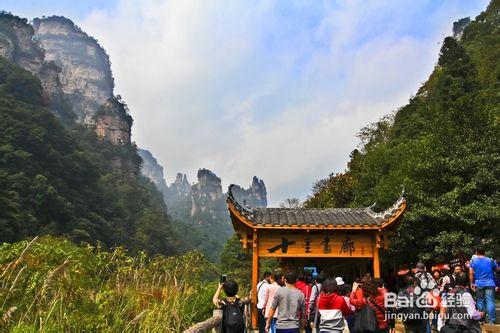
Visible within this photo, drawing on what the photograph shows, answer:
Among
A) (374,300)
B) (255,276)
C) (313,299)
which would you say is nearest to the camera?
(374,300)

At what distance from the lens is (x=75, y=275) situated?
13.8ft

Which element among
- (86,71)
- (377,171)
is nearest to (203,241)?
(86,71)

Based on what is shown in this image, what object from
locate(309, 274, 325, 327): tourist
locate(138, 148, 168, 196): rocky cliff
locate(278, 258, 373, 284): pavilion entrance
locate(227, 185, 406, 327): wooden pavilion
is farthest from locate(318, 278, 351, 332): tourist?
locate(138, 148, 168, 196): rocky cliff

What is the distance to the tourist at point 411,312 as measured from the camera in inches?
224

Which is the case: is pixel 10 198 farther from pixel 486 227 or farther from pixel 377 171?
pixel 486 227

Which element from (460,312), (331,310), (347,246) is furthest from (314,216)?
(460,312)

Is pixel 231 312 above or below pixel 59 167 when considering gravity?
below

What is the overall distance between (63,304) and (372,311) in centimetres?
319

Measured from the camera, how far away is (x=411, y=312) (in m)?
5.68

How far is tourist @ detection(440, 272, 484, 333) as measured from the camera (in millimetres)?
4488

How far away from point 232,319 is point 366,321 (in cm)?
149

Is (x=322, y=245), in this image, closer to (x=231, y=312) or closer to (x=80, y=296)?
(x=231, y=312)

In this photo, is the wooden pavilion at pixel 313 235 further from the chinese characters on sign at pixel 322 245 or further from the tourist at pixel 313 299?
the tourist at pixel 313 299

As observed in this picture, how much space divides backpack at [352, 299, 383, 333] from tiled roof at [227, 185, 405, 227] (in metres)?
5.00
